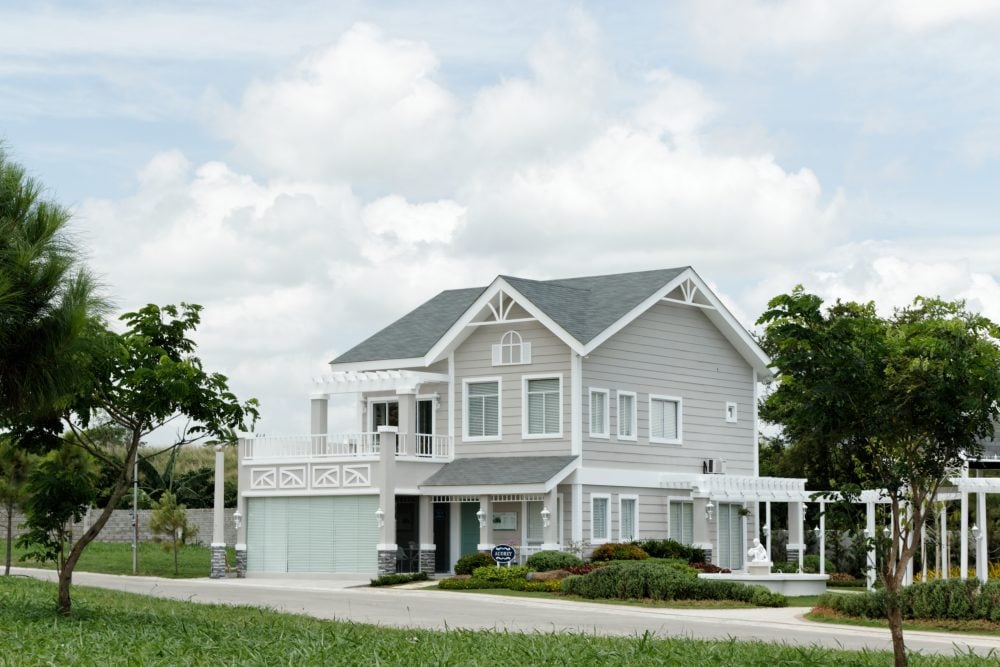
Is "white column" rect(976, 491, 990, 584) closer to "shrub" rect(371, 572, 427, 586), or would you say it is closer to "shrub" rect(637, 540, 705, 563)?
"shrub" rect(637, 540, 705, 563)

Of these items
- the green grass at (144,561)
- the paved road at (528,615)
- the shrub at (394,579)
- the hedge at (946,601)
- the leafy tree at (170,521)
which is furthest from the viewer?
the green grass at (144,561)

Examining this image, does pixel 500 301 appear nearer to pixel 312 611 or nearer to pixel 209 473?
pixel 312 611

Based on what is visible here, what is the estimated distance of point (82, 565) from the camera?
39.0 m

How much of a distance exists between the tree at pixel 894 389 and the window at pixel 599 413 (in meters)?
21.5

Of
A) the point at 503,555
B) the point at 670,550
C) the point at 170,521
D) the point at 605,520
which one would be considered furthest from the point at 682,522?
the point at 170,521

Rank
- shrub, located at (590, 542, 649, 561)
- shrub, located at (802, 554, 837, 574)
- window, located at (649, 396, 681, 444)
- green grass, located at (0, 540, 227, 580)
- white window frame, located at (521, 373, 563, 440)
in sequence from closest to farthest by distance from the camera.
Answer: shrub, located at (590, 542, 649, 561) < white window frame, located at (521, 373, 563, 440) < window, located at (649, 396, 681, 444) < green grass, located at (0, 540, 227, 580) < shrub, located at (802, 554, 837, 574)

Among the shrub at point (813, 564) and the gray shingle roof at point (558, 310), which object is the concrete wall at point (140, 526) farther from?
the shrub at point (813, 564)

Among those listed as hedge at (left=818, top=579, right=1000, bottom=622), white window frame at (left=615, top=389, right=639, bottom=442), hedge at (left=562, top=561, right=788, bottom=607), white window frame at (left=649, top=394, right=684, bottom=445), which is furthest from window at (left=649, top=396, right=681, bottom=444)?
hedge at (left=818, top=579, right=1000, bottom=622)

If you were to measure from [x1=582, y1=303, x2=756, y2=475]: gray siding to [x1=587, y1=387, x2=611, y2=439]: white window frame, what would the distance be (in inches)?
3.5

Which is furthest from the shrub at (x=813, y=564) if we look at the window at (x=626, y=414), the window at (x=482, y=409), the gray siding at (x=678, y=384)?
the window at (x=482, y=409)

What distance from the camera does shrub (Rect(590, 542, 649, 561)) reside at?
33.2 metres

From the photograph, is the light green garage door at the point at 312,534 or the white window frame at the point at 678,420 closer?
the light green garage door at the point at 312,534

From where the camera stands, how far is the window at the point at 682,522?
3709 centimetres

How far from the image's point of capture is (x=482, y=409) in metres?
36.3
